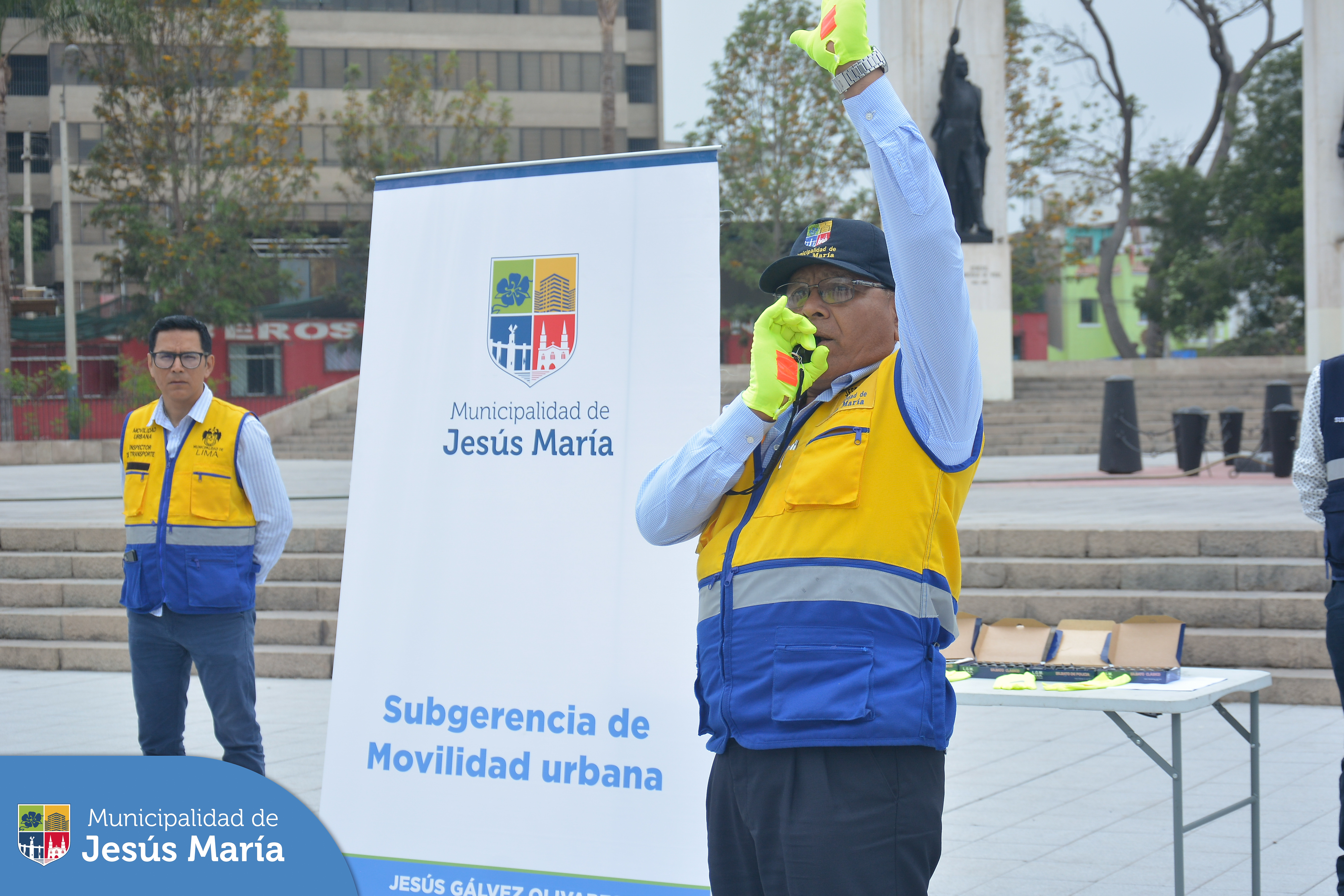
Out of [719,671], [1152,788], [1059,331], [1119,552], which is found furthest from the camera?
[1059,331]

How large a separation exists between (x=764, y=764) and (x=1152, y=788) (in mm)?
4239

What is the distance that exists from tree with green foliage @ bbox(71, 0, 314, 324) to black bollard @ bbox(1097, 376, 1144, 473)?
76.3ft

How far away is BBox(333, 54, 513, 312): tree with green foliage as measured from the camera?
35.4 m

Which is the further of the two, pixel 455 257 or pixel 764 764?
pixel 455 257

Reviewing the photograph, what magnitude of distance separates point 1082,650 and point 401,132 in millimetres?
34256

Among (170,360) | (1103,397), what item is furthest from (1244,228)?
(170,360)

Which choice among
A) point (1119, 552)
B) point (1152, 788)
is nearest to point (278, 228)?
point (1119, 552)

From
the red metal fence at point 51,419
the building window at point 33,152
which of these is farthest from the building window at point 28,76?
the red metal fence at point 51,419

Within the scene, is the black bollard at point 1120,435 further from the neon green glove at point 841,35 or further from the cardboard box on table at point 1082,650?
the neon green glove at point 841,35

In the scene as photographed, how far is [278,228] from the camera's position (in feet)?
121

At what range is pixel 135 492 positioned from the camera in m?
4.63

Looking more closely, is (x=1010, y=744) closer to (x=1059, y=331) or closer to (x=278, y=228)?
(x=278, y=228)

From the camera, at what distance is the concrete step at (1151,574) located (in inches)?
318

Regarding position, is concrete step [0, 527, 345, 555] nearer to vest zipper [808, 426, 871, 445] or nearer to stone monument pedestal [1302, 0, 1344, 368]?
vest zipper [808, 426, 871, 445]
